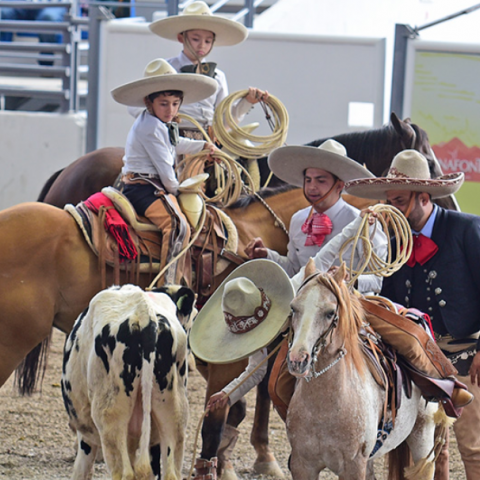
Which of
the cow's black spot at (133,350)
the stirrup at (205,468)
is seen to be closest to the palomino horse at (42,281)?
the stirrup at (205,468)

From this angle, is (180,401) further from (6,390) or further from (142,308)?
(6,390)

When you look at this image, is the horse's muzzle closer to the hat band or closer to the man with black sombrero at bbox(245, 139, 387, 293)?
the hat band

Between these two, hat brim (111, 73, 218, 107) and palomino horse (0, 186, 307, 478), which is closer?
palomino horse (0, 186, 307, 478)

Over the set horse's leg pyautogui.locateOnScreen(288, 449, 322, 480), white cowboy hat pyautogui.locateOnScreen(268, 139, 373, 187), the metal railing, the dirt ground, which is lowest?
the dirt ground

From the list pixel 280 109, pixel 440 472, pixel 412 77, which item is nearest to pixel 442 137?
pixel 412 77

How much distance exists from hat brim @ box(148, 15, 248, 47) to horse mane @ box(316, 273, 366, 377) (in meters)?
3.65

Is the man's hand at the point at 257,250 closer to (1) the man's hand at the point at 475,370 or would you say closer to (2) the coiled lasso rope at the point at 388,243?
(2) the coiled lasso rope at the point at 388,243

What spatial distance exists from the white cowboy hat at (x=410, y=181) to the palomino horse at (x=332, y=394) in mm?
840

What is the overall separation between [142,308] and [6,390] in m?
4.19

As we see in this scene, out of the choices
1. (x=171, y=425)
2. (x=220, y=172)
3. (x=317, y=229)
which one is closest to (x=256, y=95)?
(x=220, y=172)

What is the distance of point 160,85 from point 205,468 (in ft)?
7.54

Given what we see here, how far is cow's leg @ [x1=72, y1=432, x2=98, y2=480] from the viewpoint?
3518 mm

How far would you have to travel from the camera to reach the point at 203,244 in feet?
16.1

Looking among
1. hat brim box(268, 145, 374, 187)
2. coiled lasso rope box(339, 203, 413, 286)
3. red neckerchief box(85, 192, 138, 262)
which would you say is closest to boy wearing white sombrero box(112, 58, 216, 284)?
red neckerchief box(85, 192, 138, 262)
